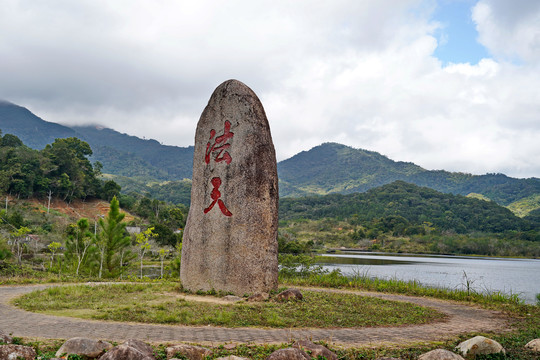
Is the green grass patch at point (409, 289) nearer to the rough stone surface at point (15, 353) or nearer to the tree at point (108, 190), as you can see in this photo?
the rough stone surface at point (15, 353)

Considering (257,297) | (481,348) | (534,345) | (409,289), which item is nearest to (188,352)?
(481,348)

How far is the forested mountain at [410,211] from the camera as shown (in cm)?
6134

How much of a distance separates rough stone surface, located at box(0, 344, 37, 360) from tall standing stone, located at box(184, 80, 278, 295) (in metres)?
5.17

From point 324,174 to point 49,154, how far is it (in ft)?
495

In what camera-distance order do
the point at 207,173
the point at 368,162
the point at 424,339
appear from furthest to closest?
the point at 368,162, the point at 207,173, the point at 424,339

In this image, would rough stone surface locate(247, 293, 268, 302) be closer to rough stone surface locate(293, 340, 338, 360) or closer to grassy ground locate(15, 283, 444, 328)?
grassy ground locate(15, 283, 444, 328)

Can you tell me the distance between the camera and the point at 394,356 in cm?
453

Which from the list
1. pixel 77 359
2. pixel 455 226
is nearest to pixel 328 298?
pixel 77 359

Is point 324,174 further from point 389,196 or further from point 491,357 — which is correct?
point 491,357

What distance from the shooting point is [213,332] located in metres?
5.67

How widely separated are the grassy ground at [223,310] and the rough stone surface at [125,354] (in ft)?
7.73

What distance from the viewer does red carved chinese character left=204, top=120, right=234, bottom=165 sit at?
958cm

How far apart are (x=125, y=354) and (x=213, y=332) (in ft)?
6.47

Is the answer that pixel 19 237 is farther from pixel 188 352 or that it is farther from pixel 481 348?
pixel 481 348
